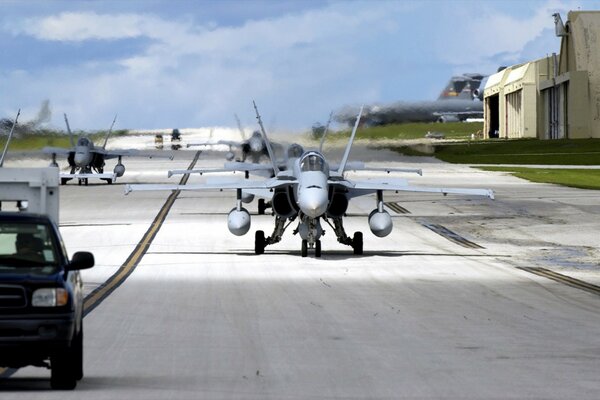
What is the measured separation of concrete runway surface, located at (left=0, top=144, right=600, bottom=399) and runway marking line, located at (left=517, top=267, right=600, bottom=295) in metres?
0.11

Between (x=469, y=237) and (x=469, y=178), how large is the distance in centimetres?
4188

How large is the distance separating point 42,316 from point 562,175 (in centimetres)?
7757

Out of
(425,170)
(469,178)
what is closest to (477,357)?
(469,178)

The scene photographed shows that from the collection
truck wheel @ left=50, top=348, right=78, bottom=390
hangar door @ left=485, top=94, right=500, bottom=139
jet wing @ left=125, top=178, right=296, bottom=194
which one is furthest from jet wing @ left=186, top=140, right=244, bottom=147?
hangar door @ left=485, top=94, right=500, bottom=139

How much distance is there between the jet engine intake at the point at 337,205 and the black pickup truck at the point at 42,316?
22.6 meters

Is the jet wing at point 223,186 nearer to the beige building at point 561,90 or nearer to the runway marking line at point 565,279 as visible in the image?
the runway marking line at point 565,279

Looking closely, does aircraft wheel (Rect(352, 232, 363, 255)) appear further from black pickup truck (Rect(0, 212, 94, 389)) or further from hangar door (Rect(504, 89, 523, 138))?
hangar door (Rect(504, 89, 523, 138))

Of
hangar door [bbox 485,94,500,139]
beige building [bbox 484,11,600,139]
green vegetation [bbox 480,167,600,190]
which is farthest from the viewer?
hangar door [bbox 485,94,500,139]

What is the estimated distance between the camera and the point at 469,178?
283 ft

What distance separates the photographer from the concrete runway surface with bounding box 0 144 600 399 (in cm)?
1512

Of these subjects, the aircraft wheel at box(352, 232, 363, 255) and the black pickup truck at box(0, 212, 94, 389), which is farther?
the aircraft wheel at box(352, 232, 363, 255)

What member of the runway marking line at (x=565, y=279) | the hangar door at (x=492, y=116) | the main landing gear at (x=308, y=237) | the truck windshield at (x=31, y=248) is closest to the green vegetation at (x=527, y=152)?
the hangar door at (x=492, y=116)

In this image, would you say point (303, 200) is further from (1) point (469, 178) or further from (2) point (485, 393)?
(1) point (469, 178)

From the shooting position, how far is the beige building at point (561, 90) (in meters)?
129
